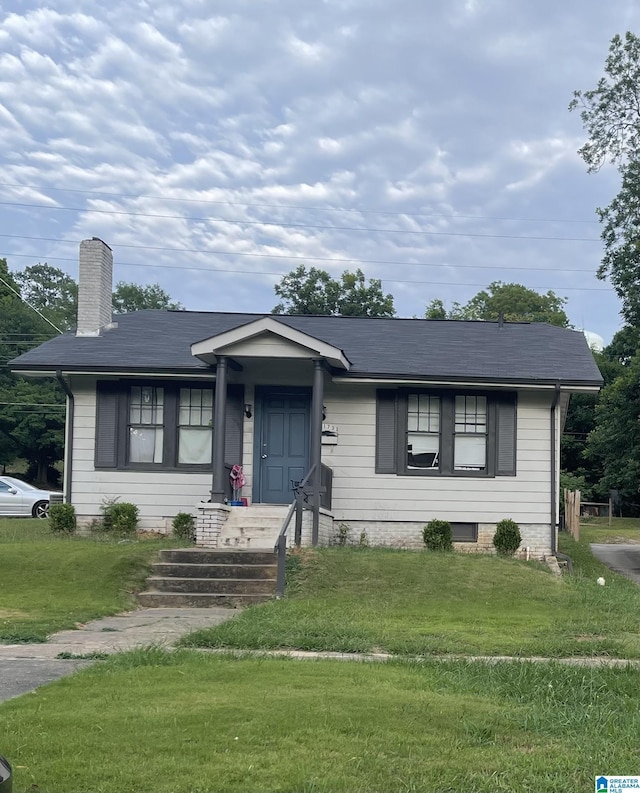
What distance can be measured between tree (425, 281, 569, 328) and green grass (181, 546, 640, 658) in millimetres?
41983

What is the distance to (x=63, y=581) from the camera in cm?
1272

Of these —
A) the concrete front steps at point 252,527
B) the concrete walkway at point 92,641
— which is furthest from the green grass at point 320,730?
the concrete front steps at point 252,527

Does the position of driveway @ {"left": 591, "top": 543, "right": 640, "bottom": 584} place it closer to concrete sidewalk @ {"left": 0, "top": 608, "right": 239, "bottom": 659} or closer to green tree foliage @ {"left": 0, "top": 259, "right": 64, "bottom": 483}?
concrete sidewalk @ {"left": 0, "top": 608, "right": 239, "bottom": 659}

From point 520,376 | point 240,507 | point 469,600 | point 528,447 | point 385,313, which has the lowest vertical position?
point 469,600

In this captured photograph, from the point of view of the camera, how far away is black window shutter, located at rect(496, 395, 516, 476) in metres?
17.1

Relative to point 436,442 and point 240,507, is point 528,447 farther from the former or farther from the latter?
point 240,507

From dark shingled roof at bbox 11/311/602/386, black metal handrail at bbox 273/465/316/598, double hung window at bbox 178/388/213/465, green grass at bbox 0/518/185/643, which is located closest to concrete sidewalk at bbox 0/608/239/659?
green grass at bbox 0/518/185/643

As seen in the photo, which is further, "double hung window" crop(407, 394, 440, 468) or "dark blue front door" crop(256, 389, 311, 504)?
"dark blue front door" crop(256, 389, 311, 504)

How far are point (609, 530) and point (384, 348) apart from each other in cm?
1868

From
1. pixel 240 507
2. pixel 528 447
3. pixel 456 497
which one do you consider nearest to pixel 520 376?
pixel 528 447

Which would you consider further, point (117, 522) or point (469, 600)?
point (117, 522)

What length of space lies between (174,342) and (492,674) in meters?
12.6

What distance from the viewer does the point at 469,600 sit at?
12.2 m

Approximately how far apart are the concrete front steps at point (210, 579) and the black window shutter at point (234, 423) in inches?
156
